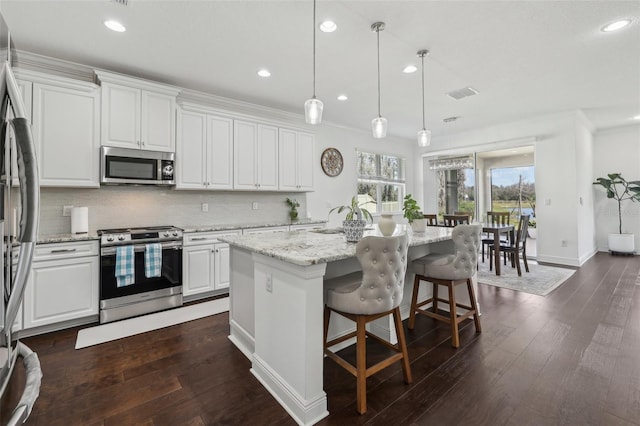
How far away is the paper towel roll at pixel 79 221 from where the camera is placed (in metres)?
3.10

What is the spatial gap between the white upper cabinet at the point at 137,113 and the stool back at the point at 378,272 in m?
2.97

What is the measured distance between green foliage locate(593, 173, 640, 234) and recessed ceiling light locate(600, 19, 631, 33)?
190 inches

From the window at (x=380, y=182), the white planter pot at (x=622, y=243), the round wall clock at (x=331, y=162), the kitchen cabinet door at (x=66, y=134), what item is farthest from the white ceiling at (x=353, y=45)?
the white planter pot at (x=622, y=243)

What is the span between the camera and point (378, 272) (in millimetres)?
1743

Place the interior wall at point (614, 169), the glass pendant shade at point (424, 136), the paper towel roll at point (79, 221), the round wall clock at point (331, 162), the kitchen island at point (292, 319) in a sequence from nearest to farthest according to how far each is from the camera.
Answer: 1. the kitchen island at point (292, 319)
2. the paper towel roll at point (79, 221)
3. the glass pendant shade at point (424, 136)
4. the round wall clock at point (331, 162)
5. the interior wall at point (614, 169)

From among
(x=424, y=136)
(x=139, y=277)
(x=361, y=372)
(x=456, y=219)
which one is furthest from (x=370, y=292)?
(x=456, y=219)

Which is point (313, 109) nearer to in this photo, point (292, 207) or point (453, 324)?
point (453, 324)

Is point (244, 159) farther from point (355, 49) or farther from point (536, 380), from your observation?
point (536, 380)

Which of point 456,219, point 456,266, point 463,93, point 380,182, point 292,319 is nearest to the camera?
point 292,319

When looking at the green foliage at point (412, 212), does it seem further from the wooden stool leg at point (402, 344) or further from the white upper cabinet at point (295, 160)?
the white upper cabinet at point (295, 160)

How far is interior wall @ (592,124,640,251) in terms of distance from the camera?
6.21 m

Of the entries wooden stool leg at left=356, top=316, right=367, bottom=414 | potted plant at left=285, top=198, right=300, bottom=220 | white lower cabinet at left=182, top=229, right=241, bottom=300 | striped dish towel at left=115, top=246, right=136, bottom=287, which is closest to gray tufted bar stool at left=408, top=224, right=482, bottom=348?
wooden stool leg at left=356, top=316, right=367, bottom=414

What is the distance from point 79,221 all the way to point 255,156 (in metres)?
2.21

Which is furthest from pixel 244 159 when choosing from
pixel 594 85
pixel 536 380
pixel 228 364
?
pixel 594 85
